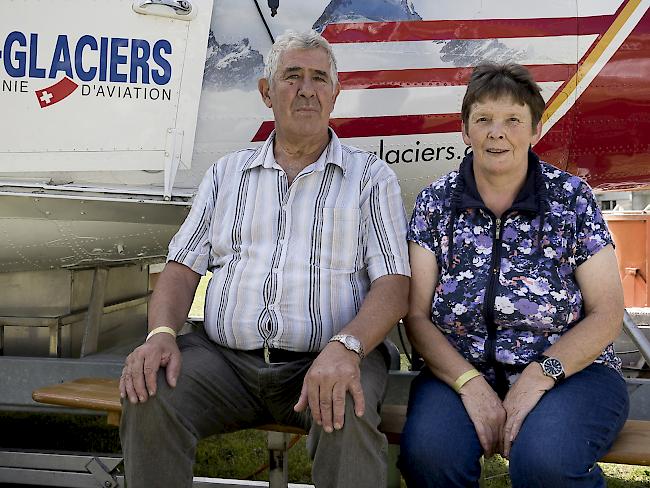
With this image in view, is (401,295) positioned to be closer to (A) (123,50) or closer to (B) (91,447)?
(A) (123,50)

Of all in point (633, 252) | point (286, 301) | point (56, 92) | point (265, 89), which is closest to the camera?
point (286, 301)

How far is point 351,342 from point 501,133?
2.45 feet

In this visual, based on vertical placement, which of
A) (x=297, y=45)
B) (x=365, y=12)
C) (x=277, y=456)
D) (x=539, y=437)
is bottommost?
(x=277, y=456)

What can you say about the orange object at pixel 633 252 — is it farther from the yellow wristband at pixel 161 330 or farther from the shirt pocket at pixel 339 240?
the yellow wristband at pixel 161 330

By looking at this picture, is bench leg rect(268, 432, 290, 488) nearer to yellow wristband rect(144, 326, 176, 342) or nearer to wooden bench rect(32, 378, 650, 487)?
wooden bench rect(32, 378, 650, 487)

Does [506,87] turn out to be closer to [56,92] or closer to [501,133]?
[501,133]

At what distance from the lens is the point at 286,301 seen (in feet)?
7.74

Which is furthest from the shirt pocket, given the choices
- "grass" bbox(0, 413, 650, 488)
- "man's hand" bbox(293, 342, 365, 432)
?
"grass" bbox(0, 413, 650, 488)

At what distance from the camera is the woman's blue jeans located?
6.37 feet

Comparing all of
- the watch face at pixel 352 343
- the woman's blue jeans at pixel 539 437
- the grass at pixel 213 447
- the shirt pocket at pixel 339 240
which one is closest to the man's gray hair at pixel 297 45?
the shirt pocket at pixel 339 240

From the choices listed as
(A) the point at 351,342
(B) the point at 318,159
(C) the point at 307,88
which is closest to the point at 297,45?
(C) the point at 307,88

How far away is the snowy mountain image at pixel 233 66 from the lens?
2.98 m

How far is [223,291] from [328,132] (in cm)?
66

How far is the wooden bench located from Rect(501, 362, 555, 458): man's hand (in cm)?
28
